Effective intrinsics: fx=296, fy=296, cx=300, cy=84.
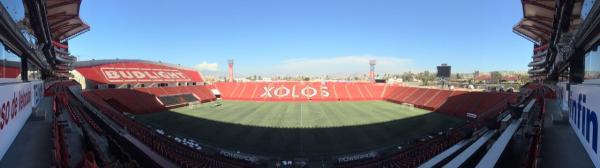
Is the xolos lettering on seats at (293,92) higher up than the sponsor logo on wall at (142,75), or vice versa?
the sponsor logo on wall at (142,75)

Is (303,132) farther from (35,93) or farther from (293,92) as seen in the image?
(293,92)

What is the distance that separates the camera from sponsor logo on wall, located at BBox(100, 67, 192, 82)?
40219 mm

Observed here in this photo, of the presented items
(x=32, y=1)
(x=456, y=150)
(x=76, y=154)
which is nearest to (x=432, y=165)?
(x=456, y=150)

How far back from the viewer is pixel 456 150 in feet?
39.1

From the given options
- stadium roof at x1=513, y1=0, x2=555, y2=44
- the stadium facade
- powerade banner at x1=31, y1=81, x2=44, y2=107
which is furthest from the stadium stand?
powerade banner at x1=31, y1=81, x2=44, y2=107

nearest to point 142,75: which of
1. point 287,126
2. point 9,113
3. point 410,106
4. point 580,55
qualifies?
point 287,126

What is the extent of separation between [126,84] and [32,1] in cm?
2993

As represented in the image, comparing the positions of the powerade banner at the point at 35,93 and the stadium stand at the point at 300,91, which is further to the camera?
the stadium stand at the point at 300,91

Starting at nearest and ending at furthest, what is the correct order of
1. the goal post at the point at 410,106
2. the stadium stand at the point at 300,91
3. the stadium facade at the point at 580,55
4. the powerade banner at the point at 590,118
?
the powerade banner at the point at 590,118 → the stadium facade at the point at 580,55 → the goal post at the point at 410,106 → the stadium stand at the point at 300,91

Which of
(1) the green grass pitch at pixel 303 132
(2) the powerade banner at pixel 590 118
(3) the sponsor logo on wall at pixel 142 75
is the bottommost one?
(1) the green grass pitch at pixel 303 132

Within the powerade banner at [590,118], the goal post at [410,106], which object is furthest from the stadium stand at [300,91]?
the powerade banner at [590,118]

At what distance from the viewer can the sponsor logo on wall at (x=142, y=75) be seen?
40.2 meters

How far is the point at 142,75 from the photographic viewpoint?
147 ft

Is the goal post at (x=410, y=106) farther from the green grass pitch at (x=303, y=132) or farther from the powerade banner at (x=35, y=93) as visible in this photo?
the powerade banner at (x=35, y=93)
